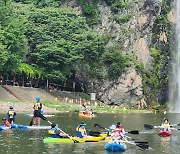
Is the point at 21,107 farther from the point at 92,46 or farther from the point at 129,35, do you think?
the point at 129,35

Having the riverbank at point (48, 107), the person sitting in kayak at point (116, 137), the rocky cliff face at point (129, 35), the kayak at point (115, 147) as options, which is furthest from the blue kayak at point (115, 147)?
the rocky cliff face at point (129, 35)

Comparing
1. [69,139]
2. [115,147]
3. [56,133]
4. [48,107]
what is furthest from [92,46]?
[115,147]

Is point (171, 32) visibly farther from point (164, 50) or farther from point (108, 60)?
point (108, 60)

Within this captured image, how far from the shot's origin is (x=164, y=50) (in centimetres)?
8069

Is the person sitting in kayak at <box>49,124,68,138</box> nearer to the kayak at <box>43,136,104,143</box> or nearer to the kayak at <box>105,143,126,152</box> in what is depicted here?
the kayak at <box>43,136,104,143</box>

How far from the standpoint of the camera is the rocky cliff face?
73.7 m

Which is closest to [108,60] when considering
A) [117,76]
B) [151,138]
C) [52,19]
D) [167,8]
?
[117,76]

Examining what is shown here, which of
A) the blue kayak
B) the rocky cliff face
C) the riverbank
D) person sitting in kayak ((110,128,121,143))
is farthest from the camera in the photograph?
the rocky cliff face

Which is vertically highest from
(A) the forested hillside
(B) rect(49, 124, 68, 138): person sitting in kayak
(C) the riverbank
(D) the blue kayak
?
(A) the forested hillside

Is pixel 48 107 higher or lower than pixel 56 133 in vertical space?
higher

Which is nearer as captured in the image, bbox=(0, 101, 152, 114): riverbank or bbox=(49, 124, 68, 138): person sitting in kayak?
bbox=(49, 124, 68, 138): person sitting in kayak

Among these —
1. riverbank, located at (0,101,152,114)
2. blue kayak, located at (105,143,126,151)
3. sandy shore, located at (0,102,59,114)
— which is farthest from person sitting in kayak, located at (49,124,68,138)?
sandy shore, located at (0,102,59,114)

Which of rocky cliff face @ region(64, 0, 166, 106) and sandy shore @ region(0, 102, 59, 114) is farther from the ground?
rocky cliff face @ region(64, 0, 166, 106)

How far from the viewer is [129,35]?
7588 centimetres
